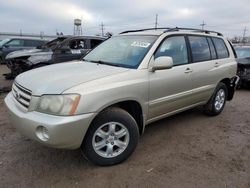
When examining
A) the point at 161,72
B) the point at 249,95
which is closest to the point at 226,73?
the point at 161,72

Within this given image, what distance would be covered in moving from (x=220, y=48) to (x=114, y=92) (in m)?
3.15

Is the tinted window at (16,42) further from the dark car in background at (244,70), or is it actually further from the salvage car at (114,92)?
the dark car in background at (244,70)

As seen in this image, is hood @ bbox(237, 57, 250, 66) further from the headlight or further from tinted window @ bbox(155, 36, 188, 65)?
the headlight

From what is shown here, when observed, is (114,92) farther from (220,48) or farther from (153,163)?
(220,48)

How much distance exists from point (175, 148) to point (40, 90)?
84.2 inches

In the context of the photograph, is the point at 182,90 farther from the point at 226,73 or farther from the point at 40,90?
the point at 40,90

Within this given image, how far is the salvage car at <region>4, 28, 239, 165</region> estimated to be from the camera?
2688 millimetres

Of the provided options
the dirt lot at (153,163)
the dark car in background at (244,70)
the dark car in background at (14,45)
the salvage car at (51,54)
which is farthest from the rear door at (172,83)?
the dark car in background at (14,45)

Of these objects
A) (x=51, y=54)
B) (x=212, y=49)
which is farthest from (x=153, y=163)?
(x=51, y=54)

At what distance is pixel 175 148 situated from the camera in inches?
146

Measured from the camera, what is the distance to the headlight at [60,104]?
8.67 ft

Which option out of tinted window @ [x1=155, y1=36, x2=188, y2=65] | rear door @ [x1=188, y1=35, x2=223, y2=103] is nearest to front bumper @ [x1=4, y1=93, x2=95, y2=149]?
tinted window @ [x1=155, y1=36, x2=188, y2=65]

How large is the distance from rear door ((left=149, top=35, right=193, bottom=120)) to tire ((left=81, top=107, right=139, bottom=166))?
55 cm

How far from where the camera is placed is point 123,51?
3.82 metres
